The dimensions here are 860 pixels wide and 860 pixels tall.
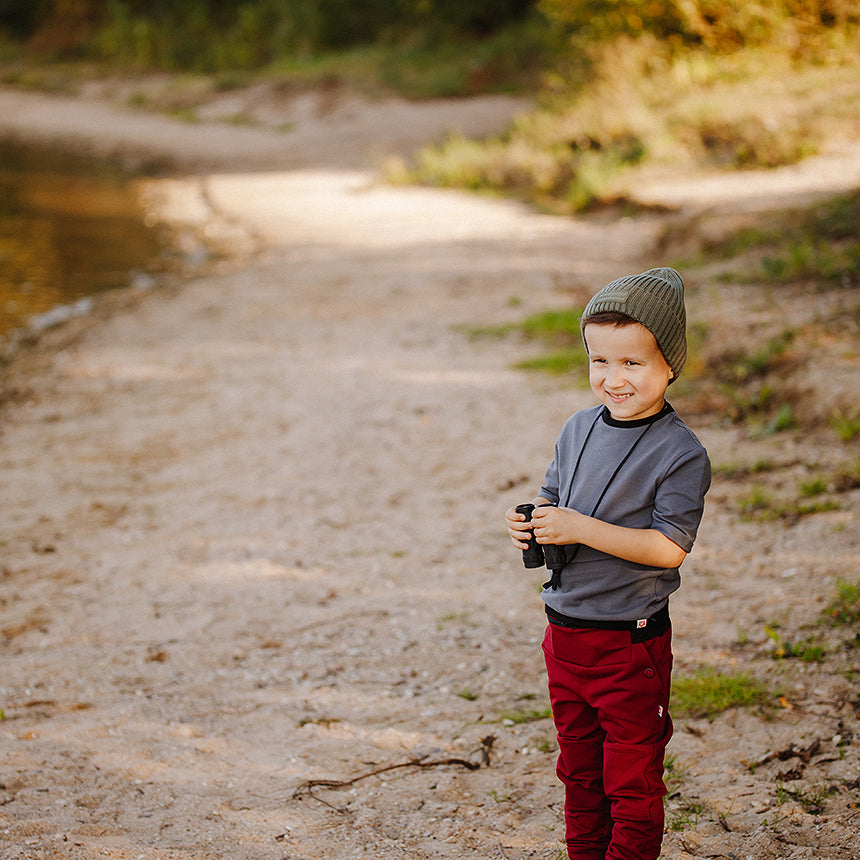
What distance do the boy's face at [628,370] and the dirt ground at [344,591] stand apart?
4.32 ft

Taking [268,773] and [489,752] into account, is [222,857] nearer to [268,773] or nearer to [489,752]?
[268,773]

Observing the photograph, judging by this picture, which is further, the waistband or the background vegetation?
the background vegetation

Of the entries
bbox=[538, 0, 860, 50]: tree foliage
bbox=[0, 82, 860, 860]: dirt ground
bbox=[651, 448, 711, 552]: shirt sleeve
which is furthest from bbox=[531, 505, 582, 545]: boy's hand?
bbox=[538, 0, 860, 50]: tree foliage

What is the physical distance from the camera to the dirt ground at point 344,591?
2760 mm

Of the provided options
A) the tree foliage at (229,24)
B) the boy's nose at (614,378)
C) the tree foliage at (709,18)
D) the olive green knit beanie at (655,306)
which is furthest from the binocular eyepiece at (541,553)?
the tree foliage at (229,24)

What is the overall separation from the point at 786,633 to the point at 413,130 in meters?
20.5

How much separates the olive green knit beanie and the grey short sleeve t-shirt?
0.17 meters

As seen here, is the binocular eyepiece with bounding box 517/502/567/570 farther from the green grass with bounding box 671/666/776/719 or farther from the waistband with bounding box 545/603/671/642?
the green grass with bounding box 671/666/776/719

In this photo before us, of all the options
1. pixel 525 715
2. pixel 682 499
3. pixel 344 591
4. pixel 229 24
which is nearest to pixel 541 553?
pixel 682 499

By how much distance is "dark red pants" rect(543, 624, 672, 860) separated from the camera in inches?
84.1

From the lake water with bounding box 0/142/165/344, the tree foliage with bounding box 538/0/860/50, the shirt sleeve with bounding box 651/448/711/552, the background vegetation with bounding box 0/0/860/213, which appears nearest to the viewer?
the shirt sleeve with bounding box 651/448/711/552

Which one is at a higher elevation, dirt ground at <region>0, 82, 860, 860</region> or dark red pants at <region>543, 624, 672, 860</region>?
dark red pants at <region>543, 624, 672, 860</region>

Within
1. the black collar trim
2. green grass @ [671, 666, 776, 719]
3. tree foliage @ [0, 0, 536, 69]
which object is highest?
tree foliage @ [0, 0, 536, 69]

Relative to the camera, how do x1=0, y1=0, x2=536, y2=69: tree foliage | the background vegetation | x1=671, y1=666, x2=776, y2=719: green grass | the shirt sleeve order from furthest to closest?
x1=0, y1=0, x2=536, y2=69: tree foliage, the background vegetation, x1=671, y1=666, x2=776, y2=719: green grass, the shirt sleeve
